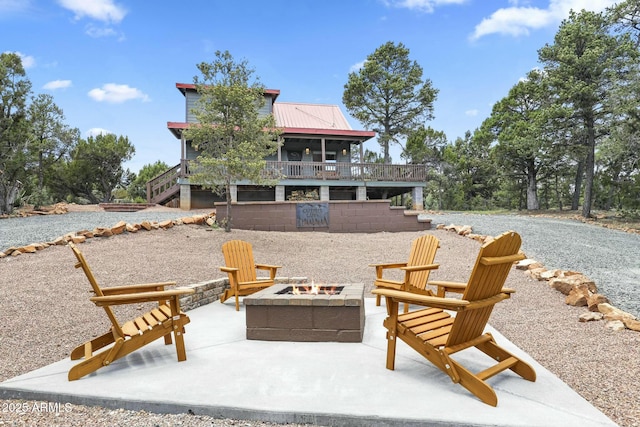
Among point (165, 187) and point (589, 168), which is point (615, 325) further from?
point (165, 187)

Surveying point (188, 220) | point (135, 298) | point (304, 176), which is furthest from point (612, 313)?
point (304, 176)

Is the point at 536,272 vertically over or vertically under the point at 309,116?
under

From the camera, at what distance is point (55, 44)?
42.3 ft

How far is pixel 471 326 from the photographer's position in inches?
95.7

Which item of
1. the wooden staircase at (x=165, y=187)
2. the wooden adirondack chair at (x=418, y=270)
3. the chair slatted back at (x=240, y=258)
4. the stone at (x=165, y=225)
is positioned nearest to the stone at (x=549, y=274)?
the wooden adirondack chair at (x=418, y=270)

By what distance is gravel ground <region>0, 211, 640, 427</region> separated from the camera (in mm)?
2402

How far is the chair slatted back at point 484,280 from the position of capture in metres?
2.26

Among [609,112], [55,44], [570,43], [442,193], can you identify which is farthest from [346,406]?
[442,193]

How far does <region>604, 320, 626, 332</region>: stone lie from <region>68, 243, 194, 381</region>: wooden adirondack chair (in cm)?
409

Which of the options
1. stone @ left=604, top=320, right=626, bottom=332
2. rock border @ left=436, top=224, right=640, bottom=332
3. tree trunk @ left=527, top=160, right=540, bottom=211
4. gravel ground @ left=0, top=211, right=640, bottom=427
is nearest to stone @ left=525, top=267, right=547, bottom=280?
rock border @ left=436, top=224, right=640, bottom=332

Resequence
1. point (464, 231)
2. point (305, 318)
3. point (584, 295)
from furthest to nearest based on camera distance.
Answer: point (464, 231), point (584, 295), point (305, 318)

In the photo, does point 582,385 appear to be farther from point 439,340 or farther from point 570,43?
point 570,43

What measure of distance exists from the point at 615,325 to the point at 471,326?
2.41 metres

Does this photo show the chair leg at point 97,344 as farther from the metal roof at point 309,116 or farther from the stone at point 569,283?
the metal roof at point 309,116
